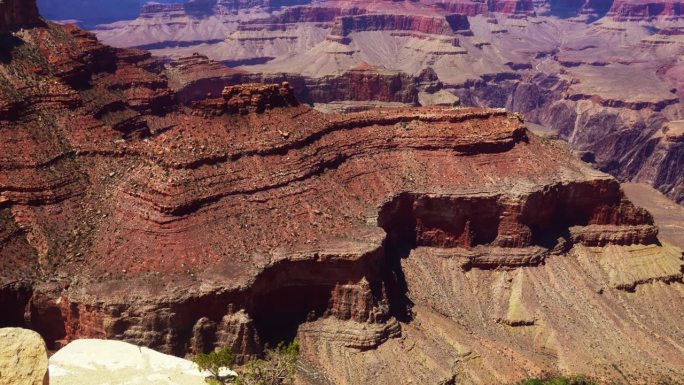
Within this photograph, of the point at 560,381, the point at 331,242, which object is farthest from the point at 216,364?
the point at 560,381

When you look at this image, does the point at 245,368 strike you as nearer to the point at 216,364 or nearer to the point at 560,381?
the point at 216,364

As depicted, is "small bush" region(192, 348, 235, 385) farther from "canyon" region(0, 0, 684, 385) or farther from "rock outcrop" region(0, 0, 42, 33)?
"rock outcrop" region(0, 0, 42, 33)

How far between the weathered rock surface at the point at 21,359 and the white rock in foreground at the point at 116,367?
7471 millimetres

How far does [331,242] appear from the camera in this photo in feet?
136

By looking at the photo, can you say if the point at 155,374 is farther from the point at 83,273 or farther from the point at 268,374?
the point at 83,273

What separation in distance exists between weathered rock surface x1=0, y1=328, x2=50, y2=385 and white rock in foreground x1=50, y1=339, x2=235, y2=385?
747 centimetres

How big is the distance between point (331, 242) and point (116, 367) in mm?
22192

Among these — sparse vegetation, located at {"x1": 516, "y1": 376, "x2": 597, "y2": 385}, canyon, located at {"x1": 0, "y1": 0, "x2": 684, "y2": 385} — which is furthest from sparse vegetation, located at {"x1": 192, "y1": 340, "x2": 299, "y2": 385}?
sparse vegetation, located at {"x1": 516, "y1": 376, "x2": 597, "y2": 385}

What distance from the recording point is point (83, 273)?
37.7 meters

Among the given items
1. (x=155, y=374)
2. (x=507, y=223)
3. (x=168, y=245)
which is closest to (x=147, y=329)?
(x=168, y=245)

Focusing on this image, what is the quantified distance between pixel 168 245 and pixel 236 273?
4904 mm

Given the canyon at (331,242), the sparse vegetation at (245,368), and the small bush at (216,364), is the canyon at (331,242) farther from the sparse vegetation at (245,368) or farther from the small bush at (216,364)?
the small bush at (216,364)

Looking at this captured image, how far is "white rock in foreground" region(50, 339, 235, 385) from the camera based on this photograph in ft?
64.4

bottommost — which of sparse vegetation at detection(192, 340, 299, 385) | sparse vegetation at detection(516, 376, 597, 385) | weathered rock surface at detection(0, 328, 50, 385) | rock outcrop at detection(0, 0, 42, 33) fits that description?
sparse vegetation at detection(516, 376, 597, 385)
